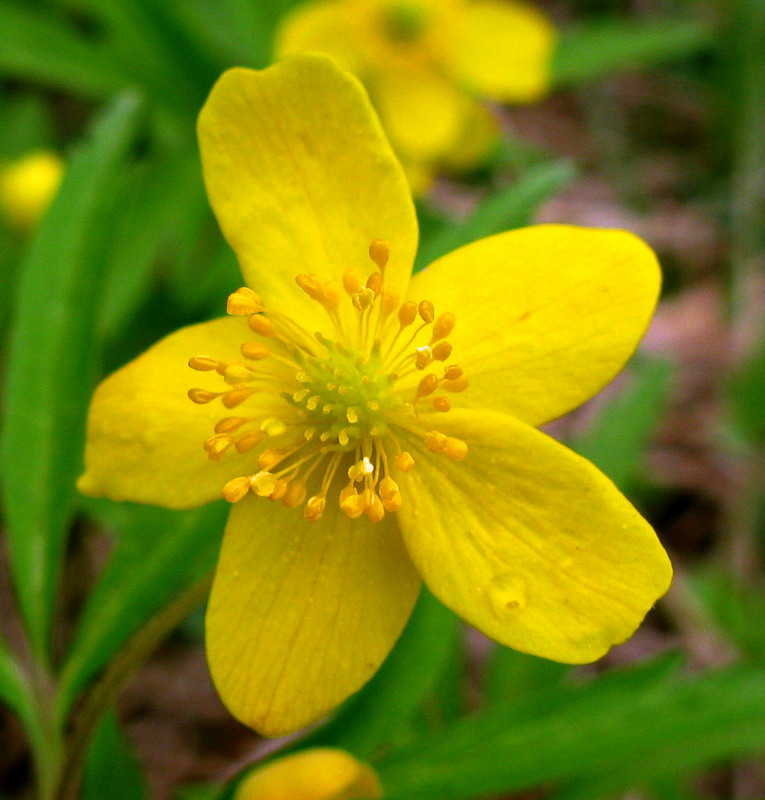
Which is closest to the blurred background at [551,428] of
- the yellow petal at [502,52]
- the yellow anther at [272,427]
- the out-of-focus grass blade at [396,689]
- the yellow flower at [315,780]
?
the out-of-focus grass blade at [396,689]

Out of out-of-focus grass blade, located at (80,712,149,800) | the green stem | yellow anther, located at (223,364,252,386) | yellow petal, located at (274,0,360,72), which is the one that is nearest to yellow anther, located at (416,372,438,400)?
yellow anther, located at (223,364,252,386)

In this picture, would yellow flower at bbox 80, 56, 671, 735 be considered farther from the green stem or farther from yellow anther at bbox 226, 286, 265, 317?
the green stem

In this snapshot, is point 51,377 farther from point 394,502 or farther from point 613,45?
point 613,45

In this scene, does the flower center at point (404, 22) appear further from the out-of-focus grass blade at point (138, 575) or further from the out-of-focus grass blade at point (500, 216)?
the out-of-focus grass blade at point (138, 575)

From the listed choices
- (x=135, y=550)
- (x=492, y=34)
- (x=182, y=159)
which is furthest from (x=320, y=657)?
(x=492, y=34)

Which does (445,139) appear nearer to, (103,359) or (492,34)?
(492,34)
